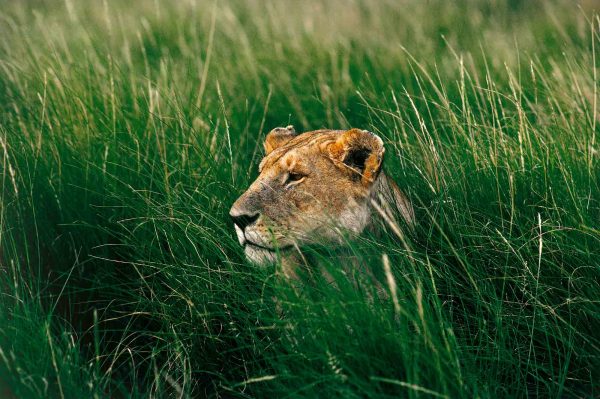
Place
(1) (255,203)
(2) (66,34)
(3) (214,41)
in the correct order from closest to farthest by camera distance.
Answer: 1. (1) (255,203)
2. (3) (214,41)
3. (2) (66,34)

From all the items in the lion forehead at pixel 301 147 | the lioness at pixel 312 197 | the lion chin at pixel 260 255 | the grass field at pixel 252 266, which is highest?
the lion forehead at pixel 301 147

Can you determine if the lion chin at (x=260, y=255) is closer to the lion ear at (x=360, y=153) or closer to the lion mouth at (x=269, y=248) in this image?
the lion mouth at (x=269, y=248)

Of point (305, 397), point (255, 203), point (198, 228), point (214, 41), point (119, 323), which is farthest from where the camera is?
point (214, 41)

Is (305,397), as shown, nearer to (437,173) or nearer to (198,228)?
(198,228)

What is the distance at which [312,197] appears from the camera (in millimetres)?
3682

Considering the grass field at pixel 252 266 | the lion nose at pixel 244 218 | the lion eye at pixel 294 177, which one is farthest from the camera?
the lion eye at pixel 294 177

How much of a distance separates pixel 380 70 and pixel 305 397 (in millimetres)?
3922

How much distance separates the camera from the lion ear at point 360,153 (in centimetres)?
369

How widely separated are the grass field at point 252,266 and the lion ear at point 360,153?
0.92 ft

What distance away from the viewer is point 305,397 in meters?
3.40

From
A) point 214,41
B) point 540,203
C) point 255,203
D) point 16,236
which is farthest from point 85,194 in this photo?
point 214,41

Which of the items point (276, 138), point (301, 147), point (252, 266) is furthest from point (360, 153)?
point (252, 266)

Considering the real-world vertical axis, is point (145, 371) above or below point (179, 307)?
below

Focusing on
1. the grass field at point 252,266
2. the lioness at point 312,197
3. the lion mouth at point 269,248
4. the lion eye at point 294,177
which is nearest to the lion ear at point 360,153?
the lioness at point 312,197
